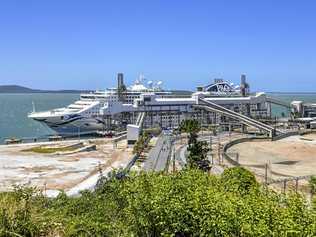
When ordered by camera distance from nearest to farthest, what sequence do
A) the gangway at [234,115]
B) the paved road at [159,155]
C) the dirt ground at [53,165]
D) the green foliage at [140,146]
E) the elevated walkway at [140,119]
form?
the dirt ground at [53,165] → the paved road at [159,155] → the green foliage at [140,146] → the gangway at [234,115] → the elevated walkway at [140,119]

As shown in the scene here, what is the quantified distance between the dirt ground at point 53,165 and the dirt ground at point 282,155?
16.1 metres

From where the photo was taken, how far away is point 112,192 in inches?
635

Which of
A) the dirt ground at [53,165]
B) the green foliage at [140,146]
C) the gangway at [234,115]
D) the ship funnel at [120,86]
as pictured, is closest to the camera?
the dirt ground at [53,165]

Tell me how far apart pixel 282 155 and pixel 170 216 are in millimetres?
64334

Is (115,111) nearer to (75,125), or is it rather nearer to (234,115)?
(75,125)

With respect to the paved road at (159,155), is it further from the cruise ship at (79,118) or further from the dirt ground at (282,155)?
the cruise ship at (79,118)

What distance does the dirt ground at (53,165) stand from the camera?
47225 mm

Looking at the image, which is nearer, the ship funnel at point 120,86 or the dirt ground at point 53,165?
the dirt ground at point 53,165

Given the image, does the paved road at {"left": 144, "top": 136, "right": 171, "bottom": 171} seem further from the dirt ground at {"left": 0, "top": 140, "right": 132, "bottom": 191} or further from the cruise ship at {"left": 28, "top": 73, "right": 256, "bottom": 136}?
the cruise ship at {"left": 28, "top": 73, "right": 256, "bottom": 136}

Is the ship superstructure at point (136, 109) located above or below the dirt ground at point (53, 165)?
above

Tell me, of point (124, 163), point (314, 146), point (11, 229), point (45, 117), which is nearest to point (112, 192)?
point (11, 229)

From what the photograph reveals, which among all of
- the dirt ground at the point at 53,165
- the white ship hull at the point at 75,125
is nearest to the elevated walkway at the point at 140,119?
the white ship hull at the point at 75,125

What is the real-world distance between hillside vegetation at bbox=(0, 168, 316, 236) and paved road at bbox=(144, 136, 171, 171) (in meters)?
36.5

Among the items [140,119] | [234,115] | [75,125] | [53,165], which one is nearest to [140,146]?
[53,165]
